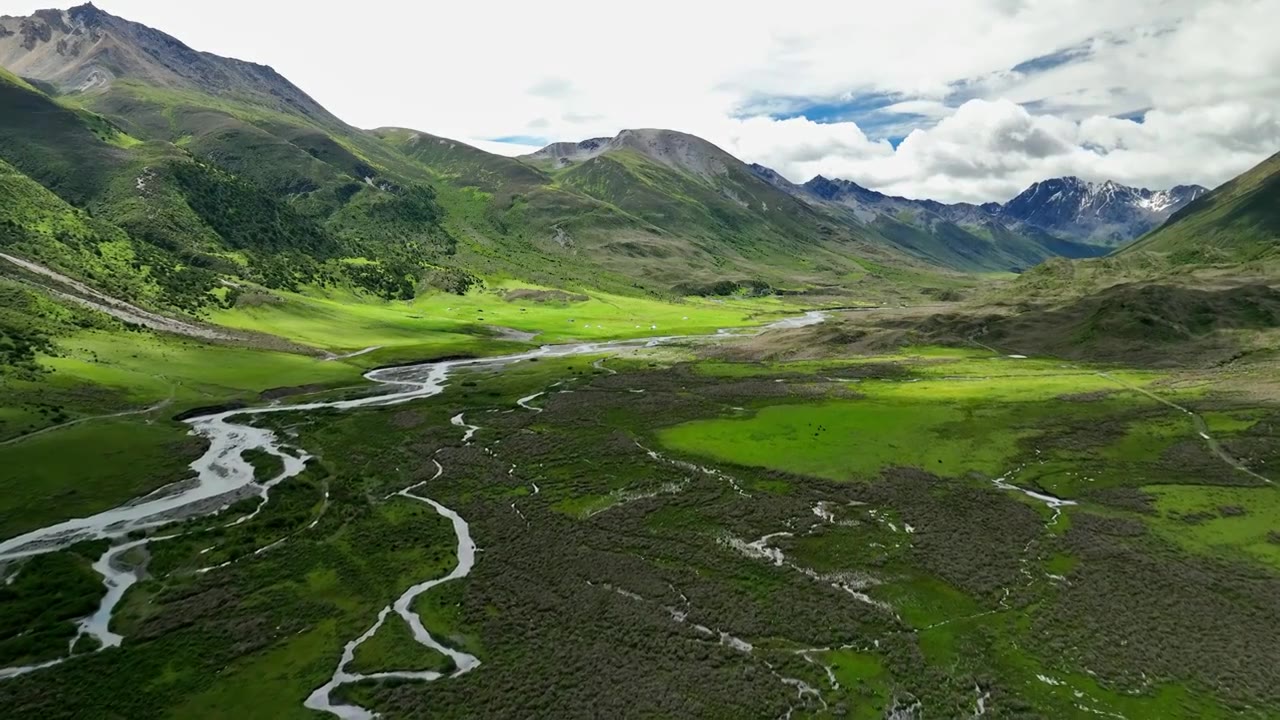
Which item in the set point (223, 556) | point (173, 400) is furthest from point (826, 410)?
point (173, 400)

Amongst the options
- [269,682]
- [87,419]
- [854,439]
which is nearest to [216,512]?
[269,682]

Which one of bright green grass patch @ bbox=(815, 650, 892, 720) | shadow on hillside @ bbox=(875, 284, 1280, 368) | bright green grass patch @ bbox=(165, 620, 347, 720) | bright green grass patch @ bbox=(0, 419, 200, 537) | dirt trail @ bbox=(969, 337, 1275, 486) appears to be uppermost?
shadow on hillside @ bbox=(875, 284, 1280, 368)

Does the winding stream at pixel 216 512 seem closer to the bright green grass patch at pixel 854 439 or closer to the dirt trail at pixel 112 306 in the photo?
the bright green grass patch at pixel 854 439

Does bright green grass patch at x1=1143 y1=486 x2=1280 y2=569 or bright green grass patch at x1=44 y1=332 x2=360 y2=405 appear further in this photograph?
bright green grass patch at x1=44 y1=332 x2=360 y2=405

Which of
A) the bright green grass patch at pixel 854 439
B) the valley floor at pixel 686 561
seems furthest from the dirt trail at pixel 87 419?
the bright green grass patch at pixel 854 439

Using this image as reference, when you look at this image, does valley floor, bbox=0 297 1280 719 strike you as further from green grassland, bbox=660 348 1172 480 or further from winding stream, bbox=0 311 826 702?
winding stream, bbox=0 311 826 702

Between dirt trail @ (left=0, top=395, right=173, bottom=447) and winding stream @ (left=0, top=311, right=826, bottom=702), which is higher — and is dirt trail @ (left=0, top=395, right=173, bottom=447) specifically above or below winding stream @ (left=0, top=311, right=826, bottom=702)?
above

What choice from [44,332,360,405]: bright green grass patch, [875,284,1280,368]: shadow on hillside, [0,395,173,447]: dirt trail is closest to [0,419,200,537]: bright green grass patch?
[0,395,173,447]: dirt trail
